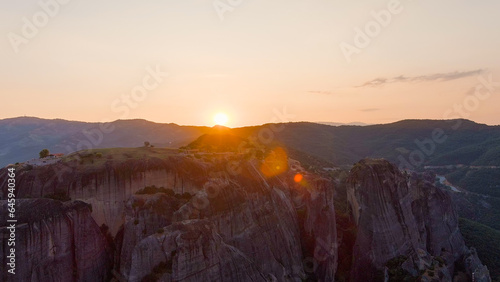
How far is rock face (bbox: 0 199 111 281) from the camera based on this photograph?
1254 inches

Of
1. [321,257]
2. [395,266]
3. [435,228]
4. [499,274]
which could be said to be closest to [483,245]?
[499,274]

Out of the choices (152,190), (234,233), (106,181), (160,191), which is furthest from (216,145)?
(234,233)

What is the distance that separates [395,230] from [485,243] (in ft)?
138

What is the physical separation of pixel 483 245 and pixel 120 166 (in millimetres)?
80823

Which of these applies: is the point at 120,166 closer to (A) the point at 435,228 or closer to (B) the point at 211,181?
(B) the point at 211,181

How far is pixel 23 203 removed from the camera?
33750 mm

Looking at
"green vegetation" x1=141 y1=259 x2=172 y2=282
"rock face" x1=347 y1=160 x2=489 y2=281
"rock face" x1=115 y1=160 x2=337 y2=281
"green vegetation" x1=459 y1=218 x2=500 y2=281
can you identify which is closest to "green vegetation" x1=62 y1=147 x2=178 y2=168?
"rock face" x1=115 y1=160 x2=337 y2=281

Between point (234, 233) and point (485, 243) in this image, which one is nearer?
point (234, 233)

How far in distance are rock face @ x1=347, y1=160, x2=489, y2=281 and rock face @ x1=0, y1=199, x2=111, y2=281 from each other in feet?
122

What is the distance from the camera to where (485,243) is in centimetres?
7900

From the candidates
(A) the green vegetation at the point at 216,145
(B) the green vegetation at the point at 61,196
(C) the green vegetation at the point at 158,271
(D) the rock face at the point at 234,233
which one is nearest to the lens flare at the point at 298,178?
(D) the rock face at the point at 234,233

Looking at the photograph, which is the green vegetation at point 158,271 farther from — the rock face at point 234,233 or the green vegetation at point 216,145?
the green vegetation at point 216,145

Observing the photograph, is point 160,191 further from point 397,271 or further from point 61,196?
point 397,271

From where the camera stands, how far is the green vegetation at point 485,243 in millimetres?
72287
